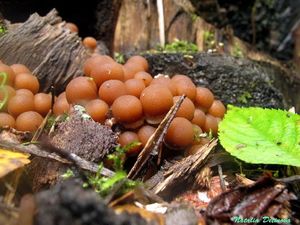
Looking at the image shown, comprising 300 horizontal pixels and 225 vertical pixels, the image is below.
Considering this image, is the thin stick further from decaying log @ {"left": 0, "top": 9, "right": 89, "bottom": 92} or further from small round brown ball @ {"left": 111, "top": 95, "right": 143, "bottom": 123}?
small round brown ball @ {"left": 111, "top": 95, "right": 143, "bottom": 123}

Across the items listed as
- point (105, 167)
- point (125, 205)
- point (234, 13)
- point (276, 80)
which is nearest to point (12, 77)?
point (105, 167)

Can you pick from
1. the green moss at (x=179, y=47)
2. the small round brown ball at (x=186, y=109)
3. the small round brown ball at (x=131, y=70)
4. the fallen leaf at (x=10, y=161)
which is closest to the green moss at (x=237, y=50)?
the green moss at (x=179, y=47)

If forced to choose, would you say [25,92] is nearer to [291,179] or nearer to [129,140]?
[129,140]

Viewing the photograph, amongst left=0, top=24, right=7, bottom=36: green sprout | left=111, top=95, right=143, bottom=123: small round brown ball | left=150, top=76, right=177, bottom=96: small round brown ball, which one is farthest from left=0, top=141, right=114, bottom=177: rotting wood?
left=0, top=24, right=7, bottom=36: green sprout

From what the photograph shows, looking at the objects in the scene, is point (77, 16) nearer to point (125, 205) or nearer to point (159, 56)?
point (159, 56)

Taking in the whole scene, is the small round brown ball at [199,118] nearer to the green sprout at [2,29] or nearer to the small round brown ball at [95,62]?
the small round brown ball at [95,62]

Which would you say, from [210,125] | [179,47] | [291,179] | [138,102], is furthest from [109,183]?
[179,47]

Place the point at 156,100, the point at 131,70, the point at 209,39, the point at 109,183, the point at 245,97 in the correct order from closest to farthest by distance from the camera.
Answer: the point at 109,183 → the point at 156,100 → the point at 131,70 → the point at 245,97 → the point at 209,39
